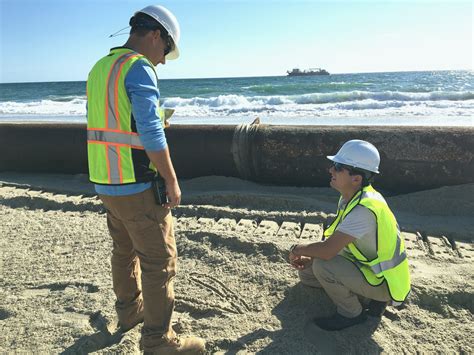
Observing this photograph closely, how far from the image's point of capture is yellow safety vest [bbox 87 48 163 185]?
2084mm

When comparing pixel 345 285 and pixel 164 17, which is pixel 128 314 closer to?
pixel 345 285

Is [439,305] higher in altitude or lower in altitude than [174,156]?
lower

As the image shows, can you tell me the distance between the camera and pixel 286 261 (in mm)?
3580

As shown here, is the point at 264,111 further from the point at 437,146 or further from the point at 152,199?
the point at 152,199

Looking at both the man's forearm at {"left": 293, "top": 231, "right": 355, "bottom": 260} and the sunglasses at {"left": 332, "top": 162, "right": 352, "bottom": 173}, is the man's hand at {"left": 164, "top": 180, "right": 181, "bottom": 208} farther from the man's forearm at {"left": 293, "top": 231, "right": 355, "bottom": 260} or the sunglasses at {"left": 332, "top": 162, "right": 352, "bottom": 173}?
the sunglasses at {"left": 332, "top": 162, "right": 352, "bottom": 173}

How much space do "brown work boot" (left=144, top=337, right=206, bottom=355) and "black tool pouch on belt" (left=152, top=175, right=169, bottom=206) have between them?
0.76 meters

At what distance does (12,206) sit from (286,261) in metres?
3.52

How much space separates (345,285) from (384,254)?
0.31 metres

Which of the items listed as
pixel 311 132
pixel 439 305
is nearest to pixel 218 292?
pixel 439 305

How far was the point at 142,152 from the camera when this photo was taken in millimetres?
2180

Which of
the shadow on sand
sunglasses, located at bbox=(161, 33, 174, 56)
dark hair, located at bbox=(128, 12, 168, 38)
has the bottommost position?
the shadow on sand

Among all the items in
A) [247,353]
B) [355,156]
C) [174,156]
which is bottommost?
[247,353]

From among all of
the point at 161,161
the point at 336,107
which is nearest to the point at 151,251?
the point at 161,161

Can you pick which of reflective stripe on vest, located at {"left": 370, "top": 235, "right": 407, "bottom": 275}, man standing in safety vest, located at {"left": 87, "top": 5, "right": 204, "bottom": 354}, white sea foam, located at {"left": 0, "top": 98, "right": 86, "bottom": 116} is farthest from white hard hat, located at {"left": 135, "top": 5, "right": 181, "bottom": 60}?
white sea foam, located at {"left": 0, "top": 98, "right": 86, "bottom": 116}
